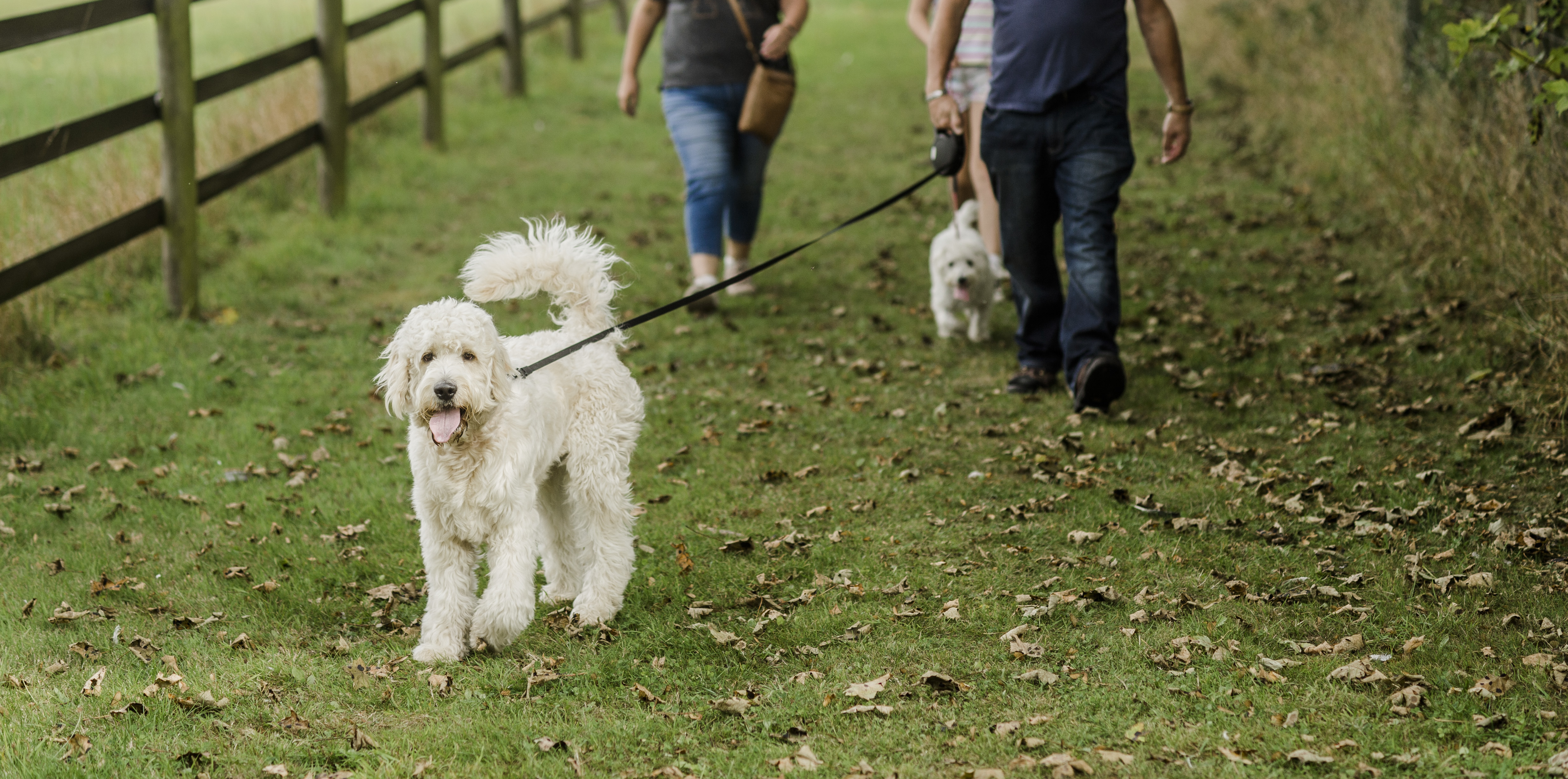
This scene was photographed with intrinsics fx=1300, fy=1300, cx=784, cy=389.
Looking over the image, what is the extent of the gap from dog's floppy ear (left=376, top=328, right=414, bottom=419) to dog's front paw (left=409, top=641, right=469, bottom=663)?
78cm

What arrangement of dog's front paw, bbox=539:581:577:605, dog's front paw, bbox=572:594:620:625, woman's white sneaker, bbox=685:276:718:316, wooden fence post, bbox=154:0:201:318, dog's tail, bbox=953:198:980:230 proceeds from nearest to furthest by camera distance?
dog's front paw, bbox=572:594:620:625 → dog's front paw, bbox=539:581:577:605 → wooden fence post, bbox=154:0:201:318 → dog's tail, bbox=953:198:980:230 → woman's white sneaker, bbox=685:276:718:316

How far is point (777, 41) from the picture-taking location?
795 centimetres

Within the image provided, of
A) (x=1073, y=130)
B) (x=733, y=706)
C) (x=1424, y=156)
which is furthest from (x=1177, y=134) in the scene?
(x=733, y=706)

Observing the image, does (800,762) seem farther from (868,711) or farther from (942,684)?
(942,684)

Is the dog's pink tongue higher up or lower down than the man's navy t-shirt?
lower down

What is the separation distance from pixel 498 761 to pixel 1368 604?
9.64ft

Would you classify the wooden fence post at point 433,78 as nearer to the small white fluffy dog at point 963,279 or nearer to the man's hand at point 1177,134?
the small white fluffy dog at point 963,279

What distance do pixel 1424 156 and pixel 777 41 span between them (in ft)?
14.6

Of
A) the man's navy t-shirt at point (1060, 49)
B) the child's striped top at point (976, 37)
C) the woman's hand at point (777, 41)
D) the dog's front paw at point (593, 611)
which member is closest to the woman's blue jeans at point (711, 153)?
the woman's hand at point (777, 41)

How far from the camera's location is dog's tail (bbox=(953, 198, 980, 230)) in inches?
322

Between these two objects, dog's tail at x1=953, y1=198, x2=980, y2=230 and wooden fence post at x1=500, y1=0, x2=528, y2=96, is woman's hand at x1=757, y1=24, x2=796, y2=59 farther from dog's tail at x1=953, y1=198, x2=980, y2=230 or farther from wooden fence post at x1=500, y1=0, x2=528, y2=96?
wooden fence post at x1=500, y1=0, x2=528, y2=96

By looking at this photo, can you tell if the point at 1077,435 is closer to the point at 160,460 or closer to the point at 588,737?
the point at 588,737

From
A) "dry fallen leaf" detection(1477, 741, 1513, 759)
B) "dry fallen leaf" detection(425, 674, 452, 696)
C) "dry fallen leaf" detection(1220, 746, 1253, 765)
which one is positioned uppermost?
"dry fallen leaf" detection(1477, 741, 1513, 759)

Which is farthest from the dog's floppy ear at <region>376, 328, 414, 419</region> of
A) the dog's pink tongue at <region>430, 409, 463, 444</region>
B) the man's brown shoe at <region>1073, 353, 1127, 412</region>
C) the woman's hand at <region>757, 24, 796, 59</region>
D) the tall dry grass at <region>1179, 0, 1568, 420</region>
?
the tall dry grass at <region>1179, 0, 1568, 420</region>
